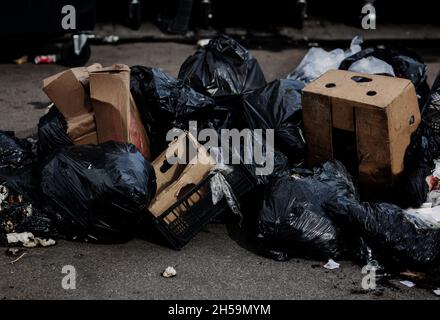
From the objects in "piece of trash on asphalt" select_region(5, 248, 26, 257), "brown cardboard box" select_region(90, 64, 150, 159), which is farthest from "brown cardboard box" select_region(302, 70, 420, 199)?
"piece of trash on asphalt" select_region(5, 248, 26, 257)

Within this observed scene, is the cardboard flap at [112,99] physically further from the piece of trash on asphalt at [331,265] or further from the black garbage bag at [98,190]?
the piece of trash on asphalt at [331,265]

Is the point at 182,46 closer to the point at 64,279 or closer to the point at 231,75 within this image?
the point at 231,75

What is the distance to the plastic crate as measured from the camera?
3537 mm

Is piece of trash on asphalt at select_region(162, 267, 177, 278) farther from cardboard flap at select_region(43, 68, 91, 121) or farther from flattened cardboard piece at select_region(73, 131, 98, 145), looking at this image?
cardboard flap at select_region(43, 68, 91, 121)

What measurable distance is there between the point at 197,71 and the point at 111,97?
0.78m

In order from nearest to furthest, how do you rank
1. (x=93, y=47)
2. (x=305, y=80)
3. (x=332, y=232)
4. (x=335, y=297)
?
(x=335, y=297) → (x=332, y=232) → (x=305, y=80) → (x=93, y=47)

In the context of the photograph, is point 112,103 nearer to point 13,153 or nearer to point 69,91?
point 69,91

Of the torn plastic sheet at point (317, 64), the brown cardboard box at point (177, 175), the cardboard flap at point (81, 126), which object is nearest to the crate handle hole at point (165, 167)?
the brown cardboard box at point (177, 175)

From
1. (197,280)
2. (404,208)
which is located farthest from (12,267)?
(404,208)

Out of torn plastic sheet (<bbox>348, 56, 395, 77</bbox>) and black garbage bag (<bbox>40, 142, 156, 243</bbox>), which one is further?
torn plastic sheet (<bbox>348, 56, 395, 77</bbox>)

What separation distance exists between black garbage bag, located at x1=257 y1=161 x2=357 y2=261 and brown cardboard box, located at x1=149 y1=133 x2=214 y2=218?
0.38 metres

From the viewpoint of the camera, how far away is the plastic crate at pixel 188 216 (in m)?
3.54

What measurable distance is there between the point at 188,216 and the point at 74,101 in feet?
3.18

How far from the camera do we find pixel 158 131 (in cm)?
409
